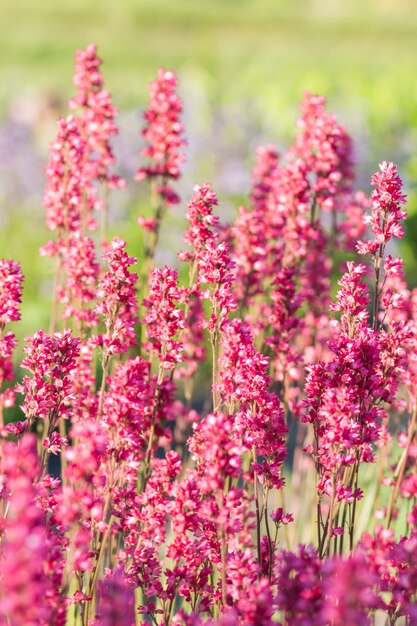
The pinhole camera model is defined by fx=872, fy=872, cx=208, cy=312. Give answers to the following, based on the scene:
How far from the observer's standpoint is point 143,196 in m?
8.90

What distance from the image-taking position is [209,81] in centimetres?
1312

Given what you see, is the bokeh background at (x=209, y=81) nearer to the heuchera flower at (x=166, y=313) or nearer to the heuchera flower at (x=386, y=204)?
the heuchera flower at (x=166, y=313)

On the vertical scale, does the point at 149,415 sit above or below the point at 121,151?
below

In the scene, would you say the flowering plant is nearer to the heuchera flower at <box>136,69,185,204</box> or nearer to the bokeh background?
the heuchera flower at <box>136,69,185,204</box>

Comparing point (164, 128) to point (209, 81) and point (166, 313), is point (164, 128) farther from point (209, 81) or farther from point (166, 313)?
point (209, 81)

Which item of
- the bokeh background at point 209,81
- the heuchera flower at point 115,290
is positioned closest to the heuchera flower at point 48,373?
the heuchera flower at point 115,290

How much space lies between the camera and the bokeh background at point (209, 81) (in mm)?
8109

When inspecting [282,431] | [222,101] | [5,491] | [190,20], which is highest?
[190,20]

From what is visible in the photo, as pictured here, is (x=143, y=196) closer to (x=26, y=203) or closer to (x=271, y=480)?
(x=26, y=203)

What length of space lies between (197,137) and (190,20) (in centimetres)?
1453

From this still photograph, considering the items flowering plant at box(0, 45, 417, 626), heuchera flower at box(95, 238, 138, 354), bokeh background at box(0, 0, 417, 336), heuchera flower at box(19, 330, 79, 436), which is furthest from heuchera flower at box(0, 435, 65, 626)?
bokeh background at box(0, 0, 417, 336)

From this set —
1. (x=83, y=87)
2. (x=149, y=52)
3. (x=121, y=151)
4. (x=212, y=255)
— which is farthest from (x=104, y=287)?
(x=149, y=52)

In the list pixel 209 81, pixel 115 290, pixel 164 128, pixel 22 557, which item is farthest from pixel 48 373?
pixel 209 81

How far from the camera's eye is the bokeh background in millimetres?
8109
